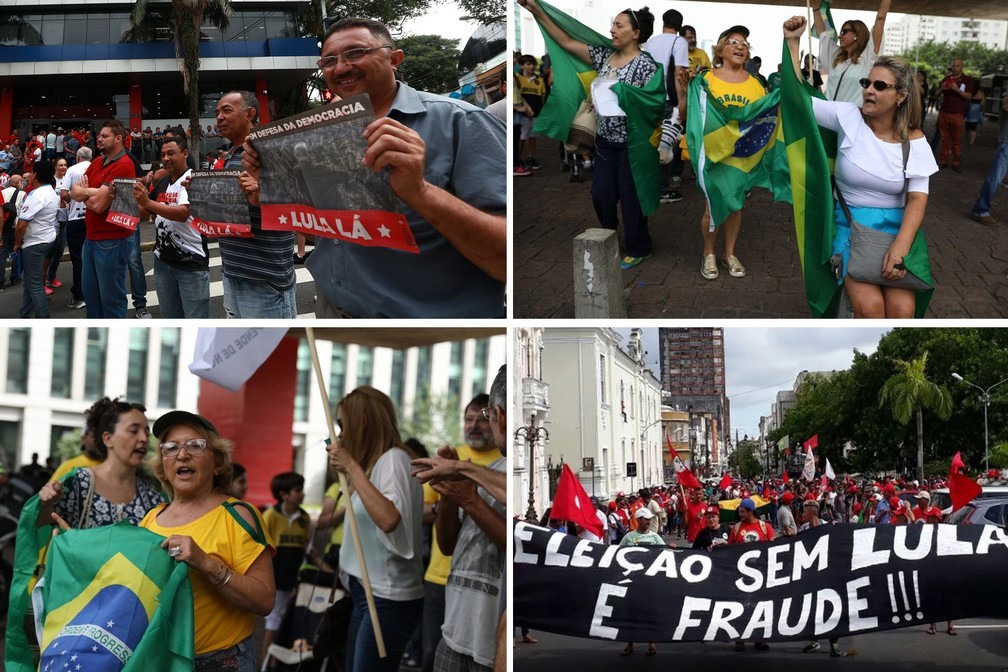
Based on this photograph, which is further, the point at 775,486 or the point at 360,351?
the point at 360,351

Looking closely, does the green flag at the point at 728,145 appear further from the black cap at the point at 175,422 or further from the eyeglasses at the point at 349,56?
the black cap at the point at 175,422

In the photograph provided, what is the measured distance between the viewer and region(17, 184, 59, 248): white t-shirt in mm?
4977

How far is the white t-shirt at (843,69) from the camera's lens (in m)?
4.97

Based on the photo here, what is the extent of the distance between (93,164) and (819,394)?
3395mm

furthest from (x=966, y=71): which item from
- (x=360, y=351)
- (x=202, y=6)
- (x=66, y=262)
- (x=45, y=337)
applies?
(x=360, y=351)

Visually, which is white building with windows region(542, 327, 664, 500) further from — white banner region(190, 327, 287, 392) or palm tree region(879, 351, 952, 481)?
white banner region(190, 327, 287, 392)

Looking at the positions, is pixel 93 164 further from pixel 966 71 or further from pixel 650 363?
pixel 966 71

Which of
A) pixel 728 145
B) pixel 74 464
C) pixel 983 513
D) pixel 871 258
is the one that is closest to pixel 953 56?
pixel 728 145

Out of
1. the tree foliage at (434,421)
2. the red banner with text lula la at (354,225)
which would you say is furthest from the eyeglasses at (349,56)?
the tree foliage at (434,421)

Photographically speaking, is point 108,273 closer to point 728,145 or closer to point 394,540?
point 394,540

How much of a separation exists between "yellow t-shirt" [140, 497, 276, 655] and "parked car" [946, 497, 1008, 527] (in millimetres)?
2888

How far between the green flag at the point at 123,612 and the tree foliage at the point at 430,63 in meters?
1.94

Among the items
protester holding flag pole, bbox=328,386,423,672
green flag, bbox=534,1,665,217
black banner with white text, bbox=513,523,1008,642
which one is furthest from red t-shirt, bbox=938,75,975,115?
protester holding flag pole, bbox=328,386,423,672

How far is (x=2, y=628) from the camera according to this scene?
573cm
